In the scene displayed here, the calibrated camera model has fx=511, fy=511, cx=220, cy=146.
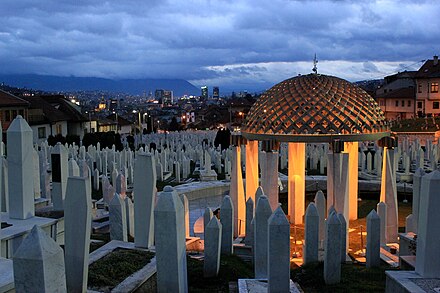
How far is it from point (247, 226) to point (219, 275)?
327 centimetres

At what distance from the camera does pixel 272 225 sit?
22.1 feet

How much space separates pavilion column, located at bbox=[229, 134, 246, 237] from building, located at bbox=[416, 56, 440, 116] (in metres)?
51.7

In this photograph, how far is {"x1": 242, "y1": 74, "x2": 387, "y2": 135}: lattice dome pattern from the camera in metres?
13.1

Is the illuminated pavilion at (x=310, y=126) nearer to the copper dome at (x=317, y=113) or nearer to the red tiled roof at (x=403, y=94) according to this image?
the copper dome at (x=317, y=113)

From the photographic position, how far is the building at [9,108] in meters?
40.8

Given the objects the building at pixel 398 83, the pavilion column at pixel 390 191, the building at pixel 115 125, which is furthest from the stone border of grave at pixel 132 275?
the building at pixel 398 83

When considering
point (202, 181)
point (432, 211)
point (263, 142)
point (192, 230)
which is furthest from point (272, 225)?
point (202, 181)

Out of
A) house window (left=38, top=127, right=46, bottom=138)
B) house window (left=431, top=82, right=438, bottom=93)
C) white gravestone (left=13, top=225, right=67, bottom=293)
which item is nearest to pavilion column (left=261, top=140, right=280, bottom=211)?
white gravestone (left=13, top=225, right=67, bottom=293)

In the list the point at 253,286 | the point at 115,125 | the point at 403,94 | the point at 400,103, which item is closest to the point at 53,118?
the point at 115,125

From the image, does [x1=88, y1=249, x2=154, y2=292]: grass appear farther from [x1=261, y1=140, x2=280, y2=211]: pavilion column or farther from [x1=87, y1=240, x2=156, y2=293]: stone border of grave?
[x1=261, y1=140, x2=280, y2=211]: pavilion column

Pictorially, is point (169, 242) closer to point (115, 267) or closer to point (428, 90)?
point (115, 267)

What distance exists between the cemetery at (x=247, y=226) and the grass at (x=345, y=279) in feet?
0.11

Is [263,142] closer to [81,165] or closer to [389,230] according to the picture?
[389,230]

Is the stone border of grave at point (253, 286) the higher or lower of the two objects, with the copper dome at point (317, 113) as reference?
lower
